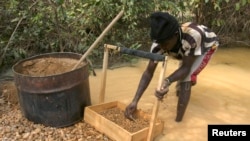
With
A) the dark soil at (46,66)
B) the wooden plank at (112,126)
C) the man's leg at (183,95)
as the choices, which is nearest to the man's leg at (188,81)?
the man's leg at (183,95)

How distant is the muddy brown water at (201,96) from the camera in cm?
321

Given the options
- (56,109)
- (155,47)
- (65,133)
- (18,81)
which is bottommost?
(65,133)

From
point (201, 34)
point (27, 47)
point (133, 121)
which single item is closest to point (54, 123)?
point (133, 121)

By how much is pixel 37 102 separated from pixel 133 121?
895mm

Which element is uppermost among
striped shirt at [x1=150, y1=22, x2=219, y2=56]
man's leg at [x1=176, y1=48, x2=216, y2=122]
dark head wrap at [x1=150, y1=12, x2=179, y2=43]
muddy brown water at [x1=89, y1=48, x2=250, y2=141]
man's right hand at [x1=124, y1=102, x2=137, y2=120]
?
dark head wrap at [x1=150, y1=12, x2=179, y2=43]

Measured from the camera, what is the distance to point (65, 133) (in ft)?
10.0

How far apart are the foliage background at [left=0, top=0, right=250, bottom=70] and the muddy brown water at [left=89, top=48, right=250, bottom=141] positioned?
555mm

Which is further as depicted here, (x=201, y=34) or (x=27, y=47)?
(x=27, y=47)

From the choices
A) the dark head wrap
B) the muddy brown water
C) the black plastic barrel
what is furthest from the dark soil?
the dark head wrap

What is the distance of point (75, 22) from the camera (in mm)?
4910

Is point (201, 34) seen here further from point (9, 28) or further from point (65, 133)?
point (9, 28)

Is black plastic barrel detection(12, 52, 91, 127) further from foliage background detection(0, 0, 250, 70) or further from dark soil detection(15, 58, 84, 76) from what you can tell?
foliage background detection(0, 0, 250, 70)

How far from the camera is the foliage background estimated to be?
454 centimetres

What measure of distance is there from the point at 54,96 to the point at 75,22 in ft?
6.96
